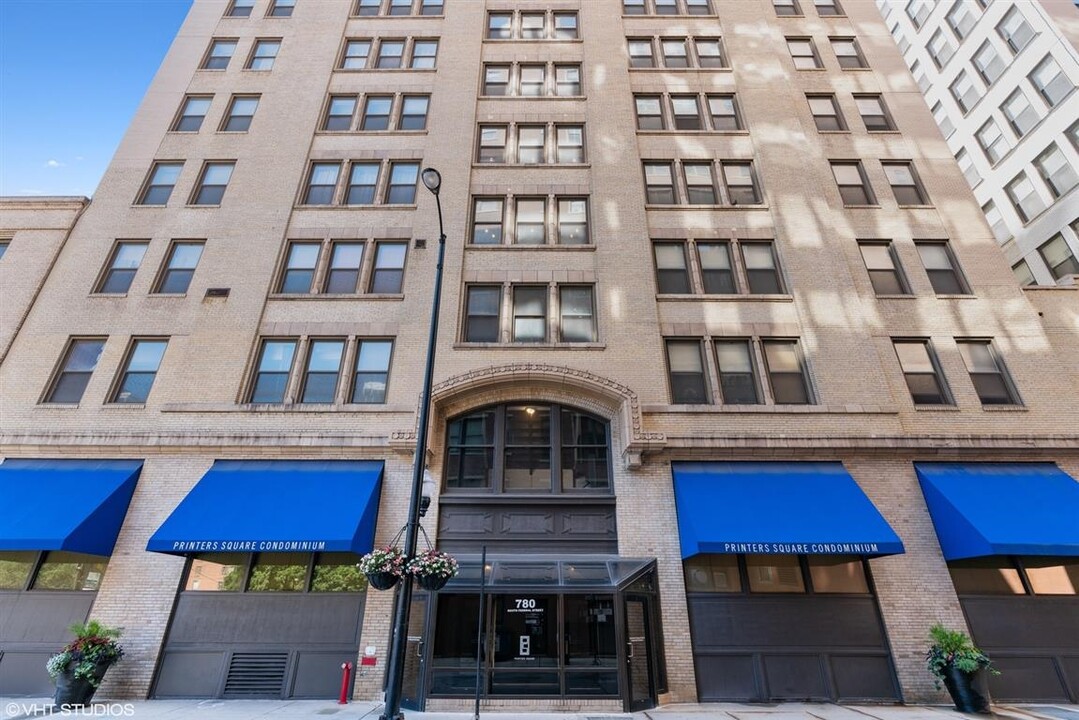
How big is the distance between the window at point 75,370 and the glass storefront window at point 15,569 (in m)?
4.07

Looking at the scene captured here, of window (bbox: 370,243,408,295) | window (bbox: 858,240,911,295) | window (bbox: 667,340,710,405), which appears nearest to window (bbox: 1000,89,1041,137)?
window (bbox: 858,240,911,295)

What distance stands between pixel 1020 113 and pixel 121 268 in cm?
3884

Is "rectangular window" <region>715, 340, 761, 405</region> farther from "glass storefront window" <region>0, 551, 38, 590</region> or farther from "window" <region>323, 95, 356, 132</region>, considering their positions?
"glass storefront window" <region>0, 551, 38, 590</region>

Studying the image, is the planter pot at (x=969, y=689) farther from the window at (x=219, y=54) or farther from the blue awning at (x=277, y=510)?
the window at (x=219, y=54)

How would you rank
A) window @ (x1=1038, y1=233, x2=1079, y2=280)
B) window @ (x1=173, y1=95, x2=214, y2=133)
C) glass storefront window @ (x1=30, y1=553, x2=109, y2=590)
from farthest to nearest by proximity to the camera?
window @ (x1=1038, y1=233, x2=1079, y2=280) < window @ (x1=173, y1=95, x2=214, y2=133) < glass storefront window @ (x1=30, y1=553, x2=109, y2=590)

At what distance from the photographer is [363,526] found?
11.9 metres

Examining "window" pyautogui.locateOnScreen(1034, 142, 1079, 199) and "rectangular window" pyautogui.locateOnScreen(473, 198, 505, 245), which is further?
"window" pyautogui.locateOnScreen(1034, 142, 1079, 199)

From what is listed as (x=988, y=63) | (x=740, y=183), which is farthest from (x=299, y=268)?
(x=988, y=63)

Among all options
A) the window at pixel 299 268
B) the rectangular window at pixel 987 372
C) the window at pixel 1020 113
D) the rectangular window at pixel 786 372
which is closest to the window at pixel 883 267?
the rectangular window at pixel 987 372

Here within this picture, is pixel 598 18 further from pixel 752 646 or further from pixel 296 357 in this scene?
pixel 752 646

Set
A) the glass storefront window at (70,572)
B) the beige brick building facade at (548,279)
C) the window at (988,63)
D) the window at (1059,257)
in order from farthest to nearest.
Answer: the window at (988,63), the window at (1059,257), the beige brick building facade at (548,279), the glass storefront window at (70,572)

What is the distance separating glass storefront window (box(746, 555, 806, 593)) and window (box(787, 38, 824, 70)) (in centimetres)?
2011

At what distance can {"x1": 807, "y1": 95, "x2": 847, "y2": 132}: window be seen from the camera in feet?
65.4

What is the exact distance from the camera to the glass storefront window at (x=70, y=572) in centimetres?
1234
